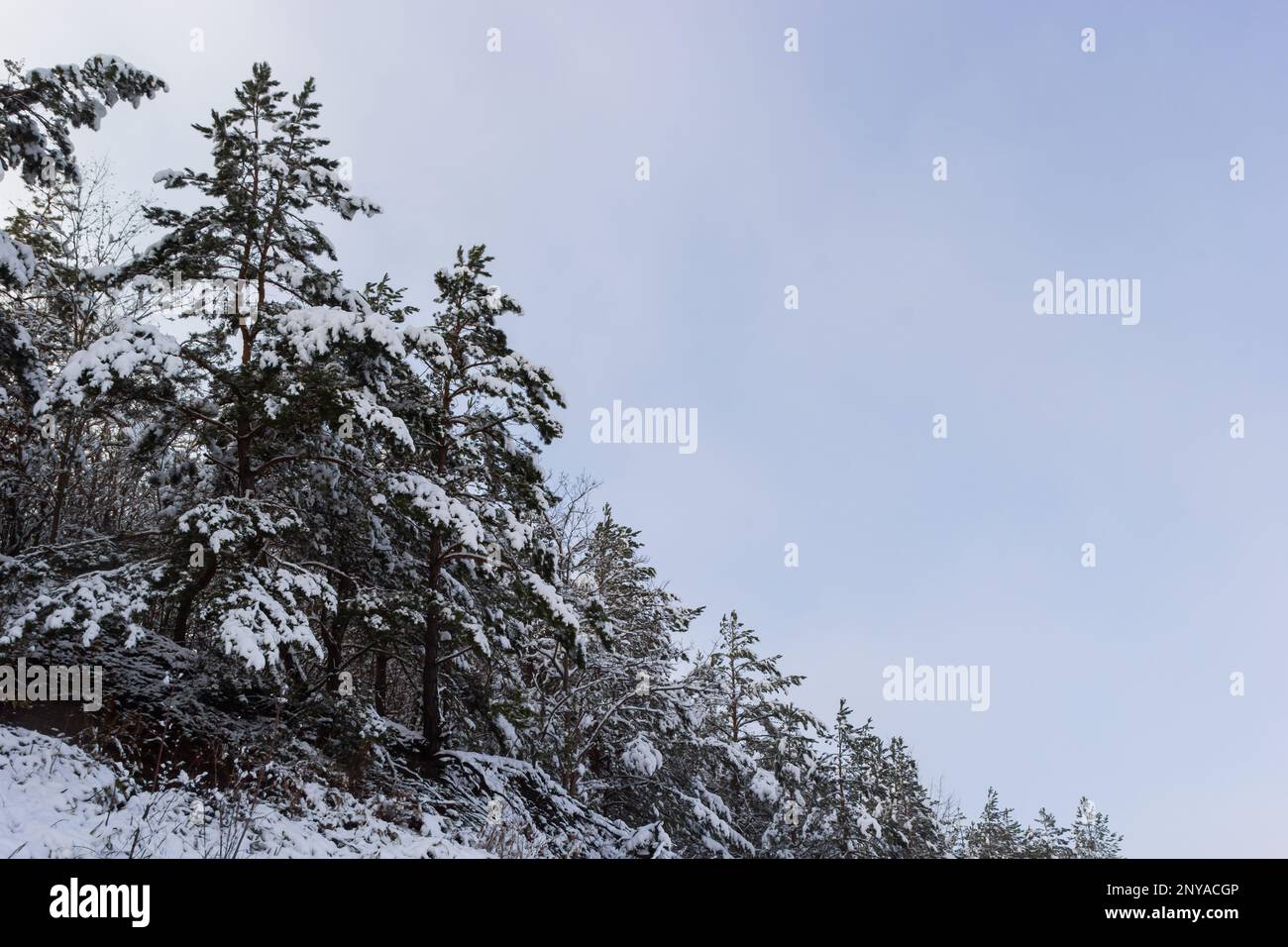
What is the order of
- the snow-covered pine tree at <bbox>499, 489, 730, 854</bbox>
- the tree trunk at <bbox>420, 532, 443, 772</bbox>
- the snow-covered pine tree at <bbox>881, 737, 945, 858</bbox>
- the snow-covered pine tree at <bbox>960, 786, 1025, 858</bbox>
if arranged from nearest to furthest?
the tree trunk at <bbox>420, 532, 443, 772</bbox> → the snow-covered pine tree at <bbox>499, 489, 730, 854</bbox> → the snow-covered pine tree at <bbox>881, 737, 945, 858</bbox> → the snow-covered pine tree at <bbox>960, 786, 1025, 858</bbox>

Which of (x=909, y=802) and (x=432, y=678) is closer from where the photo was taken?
(x=432, y=678)

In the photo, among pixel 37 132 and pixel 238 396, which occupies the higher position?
pixel 37 132

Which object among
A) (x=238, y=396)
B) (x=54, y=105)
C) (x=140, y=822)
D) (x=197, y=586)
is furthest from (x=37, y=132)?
(x=140, y=822)

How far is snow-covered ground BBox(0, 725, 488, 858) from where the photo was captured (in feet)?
21.7

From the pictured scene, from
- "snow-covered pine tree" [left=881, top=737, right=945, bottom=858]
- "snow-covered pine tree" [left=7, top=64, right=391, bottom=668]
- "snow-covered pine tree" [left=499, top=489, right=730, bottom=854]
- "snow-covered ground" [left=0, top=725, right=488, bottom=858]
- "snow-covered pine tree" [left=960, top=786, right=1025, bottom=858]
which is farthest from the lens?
"snow-covered pine tree" [left=960, top=786, right=1025, bottom=858]

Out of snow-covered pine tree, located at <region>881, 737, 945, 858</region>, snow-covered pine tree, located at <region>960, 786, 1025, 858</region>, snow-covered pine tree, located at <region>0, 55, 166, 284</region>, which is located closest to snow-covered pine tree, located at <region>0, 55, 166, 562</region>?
snow-covered pine tree, located at <region>0, 55, 166, 284</region>

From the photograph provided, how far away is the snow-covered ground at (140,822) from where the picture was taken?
6.62 m

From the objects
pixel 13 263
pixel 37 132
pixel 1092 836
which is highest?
pixel 37 132

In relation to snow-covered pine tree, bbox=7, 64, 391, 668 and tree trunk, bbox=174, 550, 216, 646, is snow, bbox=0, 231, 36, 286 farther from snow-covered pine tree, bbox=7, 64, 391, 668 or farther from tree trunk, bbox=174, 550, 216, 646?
tree trunk, bbox=174, 550, 216, 646

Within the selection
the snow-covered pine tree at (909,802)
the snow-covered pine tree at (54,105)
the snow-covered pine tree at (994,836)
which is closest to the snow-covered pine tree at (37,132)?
the snow-covered pine tree at (54,105)

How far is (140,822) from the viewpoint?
289 inches

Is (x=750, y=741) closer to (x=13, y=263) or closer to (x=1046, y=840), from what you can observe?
(x=13, y=263)
